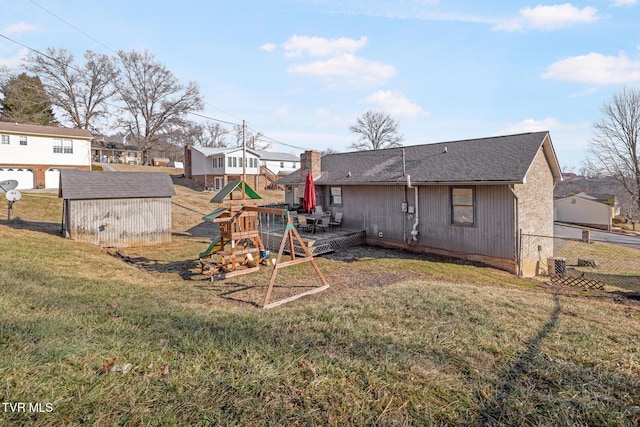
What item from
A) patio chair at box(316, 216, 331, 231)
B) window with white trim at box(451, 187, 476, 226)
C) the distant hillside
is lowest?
patio chair at box(316, 216, 331, 231)

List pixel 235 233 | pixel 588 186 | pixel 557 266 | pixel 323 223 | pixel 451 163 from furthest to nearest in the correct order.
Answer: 1. pixel 588 186
2. pixel 323 223
3. pixel 451 163
4. pixel 557 266
5. pixel 235 233

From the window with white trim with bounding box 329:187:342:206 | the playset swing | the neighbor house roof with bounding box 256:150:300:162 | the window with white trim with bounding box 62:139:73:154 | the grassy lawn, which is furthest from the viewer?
the neighbor house roof with bounding box 256:150:300:162

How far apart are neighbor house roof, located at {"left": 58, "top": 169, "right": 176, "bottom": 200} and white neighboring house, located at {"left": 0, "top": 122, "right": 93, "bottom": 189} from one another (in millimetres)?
17587

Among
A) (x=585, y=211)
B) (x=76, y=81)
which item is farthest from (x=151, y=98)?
(x=585, y=211)

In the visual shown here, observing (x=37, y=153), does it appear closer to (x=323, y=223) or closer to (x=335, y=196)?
(x=335, y=196)

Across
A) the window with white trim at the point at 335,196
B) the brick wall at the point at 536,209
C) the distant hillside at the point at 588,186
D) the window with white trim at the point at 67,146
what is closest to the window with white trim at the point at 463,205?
the brick wall at the point at 536,209

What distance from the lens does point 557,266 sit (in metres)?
12.7

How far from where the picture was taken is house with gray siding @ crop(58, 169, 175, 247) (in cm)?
1388

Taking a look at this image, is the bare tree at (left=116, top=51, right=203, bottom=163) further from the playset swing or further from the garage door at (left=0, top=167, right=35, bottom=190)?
the playset swing

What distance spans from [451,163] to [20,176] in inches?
1366

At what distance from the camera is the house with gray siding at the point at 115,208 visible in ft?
45.5

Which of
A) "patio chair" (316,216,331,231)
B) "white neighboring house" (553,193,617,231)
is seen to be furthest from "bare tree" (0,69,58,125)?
"white neighboring house" (553,193,617,231)

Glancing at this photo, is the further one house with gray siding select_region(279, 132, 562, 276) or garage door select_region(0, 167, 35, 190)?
garage door select_region(0, 167, 35, 190)

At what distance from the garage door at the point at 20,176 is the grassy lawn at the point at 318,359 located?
95.0 ft
